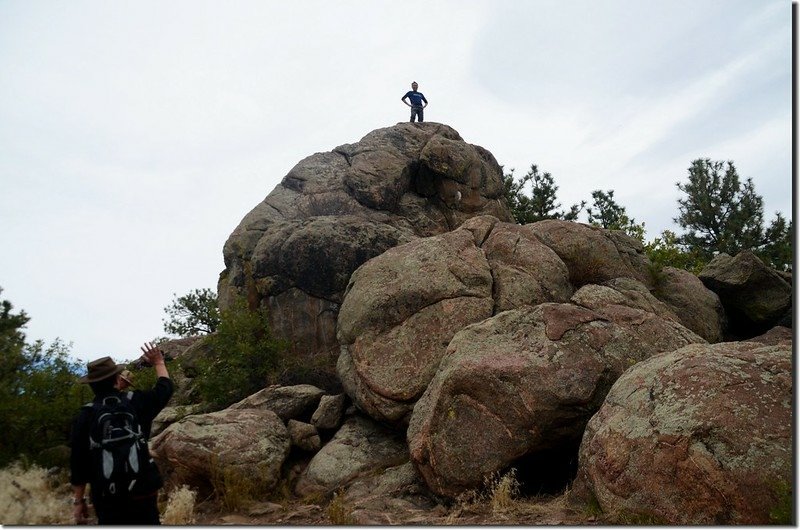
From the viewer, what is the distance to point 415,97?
1237 inches

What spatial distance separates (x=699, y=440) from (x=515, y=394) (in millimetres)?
3595

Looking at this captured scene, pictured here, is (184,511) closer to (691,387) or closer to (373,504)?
(373,504)

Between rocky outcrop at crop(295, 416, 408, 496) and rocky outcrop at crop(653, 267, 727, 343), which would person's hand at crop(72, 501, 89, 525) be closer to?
rocky outcrop at crop(295, 416, 408, 496)

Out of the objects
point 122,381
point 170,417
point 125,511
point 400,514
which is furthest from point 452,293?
point 125,511

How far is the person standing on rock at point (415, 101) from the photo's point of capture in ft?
103

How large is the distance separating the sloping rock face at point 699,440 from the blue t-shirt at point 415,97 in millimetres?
23768

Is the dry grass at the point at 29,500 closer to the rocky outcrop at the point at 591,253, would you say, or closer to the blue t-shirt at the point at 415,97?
the rocky outcrop at the point at 591,253

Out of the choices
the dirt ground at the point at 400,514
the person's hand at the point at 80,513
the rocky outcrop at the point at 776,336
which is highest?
the rocky outcrop at the point at 776,336

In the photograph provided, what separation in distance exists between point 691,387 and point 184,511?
941cm

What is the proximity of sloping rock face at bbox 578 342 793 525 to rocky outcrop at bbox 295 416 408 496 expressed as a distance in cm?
551

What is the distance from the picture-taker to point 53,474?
14258 millimetres

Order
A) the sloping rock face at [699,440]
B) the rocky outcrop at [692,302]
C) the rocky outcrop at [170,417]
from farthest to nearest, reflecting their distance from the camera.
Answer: the rocky outcrop at [692,302]
the rocky outcrop at [170,417]
the sloping rock face at [699,440]

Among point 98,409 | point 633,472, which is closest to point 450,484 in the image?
point 633,472

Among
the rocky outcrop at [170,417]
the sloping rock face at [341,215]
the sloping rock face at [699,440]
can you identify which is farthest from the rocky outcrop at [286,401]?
the sloping rock face at [699,440]
